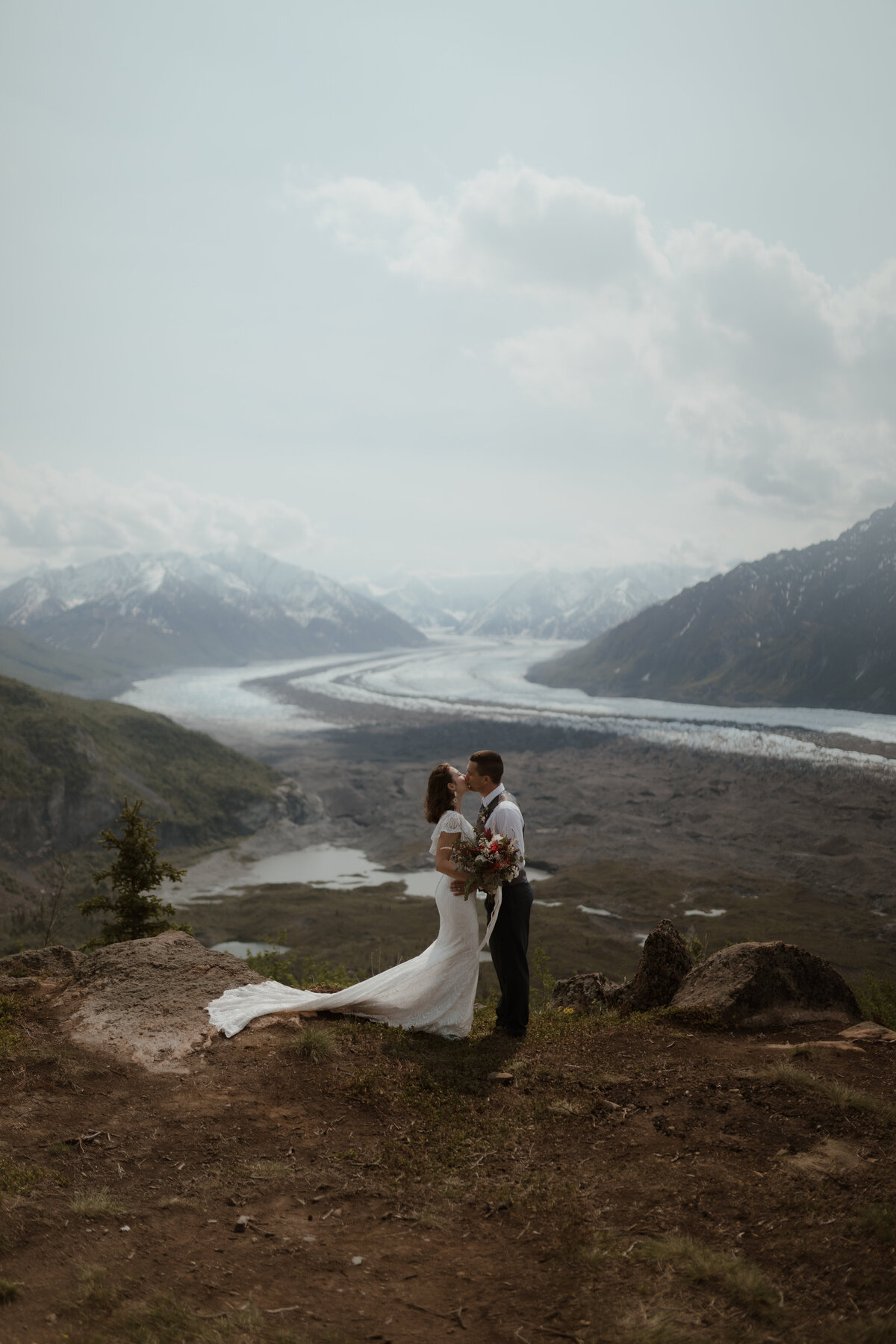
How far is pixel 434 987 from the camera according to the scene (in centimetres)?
982

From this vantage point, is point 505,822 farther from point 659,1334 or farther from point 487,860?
point 659,1334

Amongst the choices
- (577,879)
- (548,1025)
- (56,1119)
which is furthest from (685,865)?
(56,1119)

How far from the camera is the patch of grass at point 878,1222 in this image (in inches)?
204

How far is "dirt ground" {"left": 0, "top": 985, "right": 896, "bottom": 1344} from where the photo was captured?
4.82 meters

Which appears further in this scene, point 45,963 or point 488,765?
point 45,963

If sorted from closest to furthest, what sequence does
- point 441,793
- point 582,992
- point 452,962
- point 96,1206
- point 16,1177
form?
point 96,1206
point 16,1177
point 441,793
point 452,962
point 582,992

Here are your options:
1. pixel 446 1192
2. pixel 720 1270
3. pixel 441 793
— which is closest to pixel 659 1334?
pixel 720 1270

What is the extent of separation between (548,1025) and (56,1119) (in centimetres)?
628

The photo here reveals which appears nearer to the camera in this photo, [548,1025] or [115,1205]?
[115,1205]

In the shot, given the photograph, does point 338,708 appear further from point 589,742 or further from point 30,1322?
point 30,1322

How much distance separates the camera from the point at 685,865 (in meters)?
56.6

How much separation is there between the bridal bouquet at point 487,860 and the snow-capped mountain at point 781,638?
419 ft

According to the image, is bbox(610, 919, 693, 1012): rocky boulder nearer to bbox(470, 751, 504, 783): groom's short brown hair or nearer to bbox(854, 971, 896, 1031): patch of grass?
bbox(470, 751, 504, 783): groom's short brown hair

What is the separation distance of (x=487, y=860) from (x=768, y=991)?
463 cm
